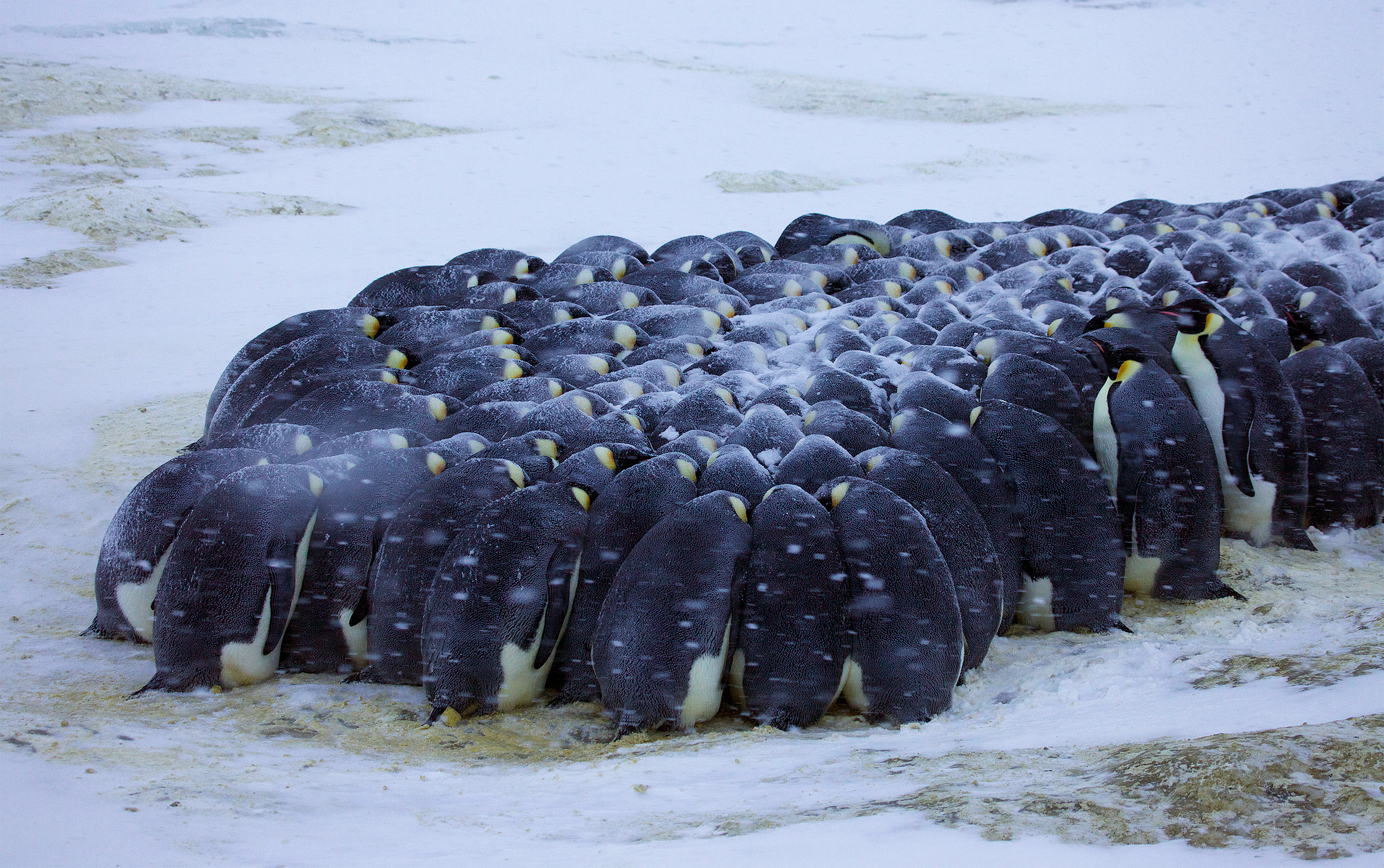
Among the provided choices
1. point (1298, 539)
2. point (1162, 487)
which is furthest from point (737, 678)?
point (1298, 539)

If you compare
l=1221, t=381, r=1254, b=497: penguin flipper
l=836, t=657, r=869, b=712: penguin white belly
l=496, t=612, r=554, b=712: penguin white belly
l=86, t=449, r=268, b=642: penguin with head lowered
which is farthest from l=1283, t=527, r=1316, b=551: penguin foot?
l=86, t=449, r=268, b=642: penguin with head lowered

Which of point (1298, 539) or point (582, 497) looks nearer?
point (582, 497)

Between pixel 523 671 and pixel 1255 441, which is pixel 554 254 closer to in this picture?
pixel 1255 441

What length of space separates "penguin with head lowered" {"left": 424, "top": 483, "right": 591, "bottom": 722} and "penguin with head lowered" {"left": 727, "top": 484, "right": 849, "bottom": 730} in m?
0.48

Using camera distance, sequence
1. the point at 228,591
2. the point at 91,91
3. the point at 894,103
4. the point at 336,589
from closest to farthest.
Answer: the point at 228,591, the point at 336,589, the point at 91,91, the point at 894,103

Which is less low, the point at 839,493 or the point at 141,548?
the point at 839,493

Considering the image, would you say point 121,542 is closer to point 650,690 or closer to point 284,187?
point 650,690

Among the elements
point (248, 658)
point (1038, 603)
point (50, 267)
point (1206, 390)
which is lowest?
point (248, 658)

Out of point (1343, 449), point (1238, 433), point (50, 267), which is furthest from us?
point (50, 267)

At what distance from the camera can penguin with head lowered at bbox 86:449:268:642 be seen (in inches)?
109

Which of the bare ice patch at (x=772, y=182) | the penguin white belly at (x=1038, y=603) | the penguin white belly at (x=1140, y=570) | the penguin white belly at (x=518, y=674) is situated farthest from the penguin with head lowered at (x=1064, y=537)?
the bare ice patch at (x=772, y=182)

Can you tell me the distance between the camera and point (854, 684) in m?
2.37

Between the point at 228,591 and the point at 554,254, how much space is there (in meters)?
5.22

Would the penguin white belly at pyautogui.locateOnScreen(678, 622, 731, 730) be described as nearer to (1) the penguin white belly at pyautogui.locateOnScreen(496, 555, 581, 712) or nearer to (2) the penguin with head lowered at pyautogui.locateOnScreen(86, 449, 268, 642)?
(1) the penguin white belly at pyautogui.locateOnScreen(496, 555, 581, 712)
